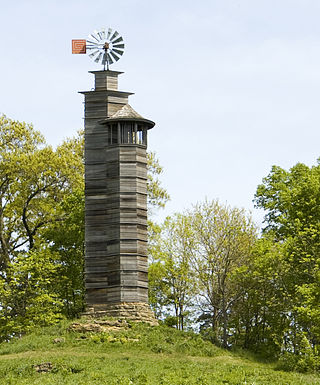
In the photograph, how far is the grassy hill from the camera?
33.4 meters

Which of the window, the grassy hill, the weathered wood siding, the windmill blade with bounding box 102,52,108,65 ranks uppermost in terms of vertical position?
the windmill blade with bounding box 102,52,108,65

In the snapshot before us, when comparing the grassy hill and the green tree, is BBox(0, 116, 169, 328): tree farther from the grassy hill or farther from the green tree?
the grassy hill

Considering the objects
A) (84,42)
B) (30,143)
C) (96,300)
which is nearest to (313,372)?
(96,300)

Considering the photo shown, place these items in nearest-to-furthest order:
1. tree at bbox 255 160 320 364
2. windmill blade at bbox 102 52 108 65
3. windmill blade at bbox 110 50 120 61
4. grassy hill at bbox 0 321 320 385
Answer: grassy hill at bbox 0 321 320 385, tree at bbox 255 160 320 364, windmill blade at bbox 102 52 108 65, windmill blade at bbox 110 50 120 61

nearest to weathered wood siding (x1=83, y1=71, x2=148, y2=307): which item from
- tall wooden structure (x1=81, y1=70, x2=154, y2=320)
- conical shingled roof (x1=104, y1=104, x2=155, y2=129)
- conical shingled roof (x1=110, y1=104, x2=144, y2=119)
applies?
tall wooden structure (x1=81, y1=70, x2=154, y2=320)

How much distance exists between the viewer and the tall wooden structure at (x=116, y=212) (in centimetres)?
4691

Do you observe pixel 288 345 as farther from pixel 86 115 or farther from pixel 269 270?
pixel 86 115

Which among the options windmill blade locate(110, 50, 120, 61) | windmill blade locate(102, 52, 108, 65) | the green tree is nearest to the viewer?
windmill blade locate(102, 52, 108, 65)

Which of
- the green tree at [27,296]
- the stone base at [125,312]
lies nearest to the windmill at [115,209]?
the stone base at [125,312]

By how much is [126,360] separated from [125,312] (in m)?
7.98

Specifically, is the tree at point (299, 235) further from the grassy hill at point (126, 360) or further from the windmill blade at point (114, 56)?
the windmill blade at point (114, 56)

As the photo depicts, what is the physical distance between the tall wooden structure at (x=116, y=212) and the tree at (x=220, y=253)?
23.6 feet

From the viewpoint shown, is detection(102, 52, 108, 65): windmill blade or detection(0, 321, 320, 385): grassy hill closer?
detection(0, 321, 320, 385): grassy hill

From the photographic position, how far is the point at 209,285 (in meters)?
55.1
